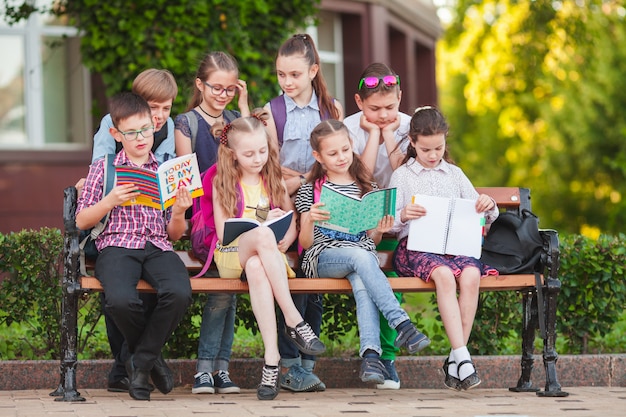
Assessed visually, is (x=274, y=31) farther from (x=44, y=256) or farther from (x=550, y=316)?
(x=550, y=316)

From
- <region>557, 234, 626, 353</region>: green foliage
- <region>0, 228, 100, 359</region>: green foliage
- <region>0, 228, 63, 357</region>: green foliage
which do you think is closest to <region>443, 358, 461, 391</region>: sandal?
<region>557, 234, 626, 353</region>: green foliage

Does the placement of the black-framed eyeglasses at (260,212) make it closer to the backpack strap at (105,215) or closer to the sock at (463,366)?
the backpack strap at (105,215)

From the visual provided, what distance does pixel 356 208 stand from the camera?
5605 mm

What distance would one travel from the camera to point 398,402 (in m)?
5.38

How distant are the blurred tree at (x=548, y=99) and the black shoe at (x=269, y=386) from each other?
1283 cm

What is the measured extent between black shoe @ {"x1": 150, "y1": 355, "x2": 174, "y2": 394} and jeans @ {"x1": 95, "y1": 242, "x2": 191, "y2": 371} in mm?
164

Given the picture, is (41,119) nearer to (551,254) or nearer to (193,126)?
(193,126)

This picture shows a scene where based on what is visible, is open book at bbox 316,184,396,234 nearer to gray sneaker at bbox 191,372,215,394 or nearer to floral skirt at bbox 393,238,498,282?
floral skirt at bbox 393,238,498,282

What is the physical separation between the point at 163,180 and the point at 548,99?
24644mm

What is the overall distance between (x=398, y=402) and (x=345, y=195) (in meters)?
1.07

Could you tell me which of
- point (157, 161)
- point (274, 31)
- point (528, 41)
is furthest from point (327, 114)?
point (528, 41)

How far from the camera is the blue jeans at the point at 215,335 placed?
5.86 m

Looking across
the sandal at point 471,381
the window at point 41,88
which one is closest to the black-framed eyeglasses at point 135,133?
the sandal at point 471,381

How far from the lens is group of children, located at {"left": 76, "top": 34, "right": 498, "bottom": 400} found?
548 centimetres
